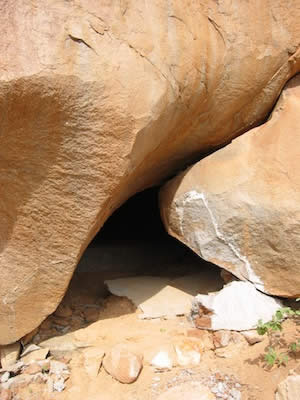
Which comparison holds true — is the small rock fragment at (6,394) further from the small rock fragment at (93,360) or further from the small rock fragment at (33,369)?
the small rock fragment at (93,360)

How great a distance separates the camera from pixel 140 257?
12.8ft

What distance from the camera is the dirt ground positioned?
1.91 meters

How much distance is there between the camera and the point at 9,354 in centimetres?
218

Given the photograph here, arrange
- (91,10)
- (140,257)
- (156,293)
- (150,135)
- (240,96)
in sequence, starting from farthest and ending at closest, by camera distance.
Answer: (140,257), (156,293), (240,96), (150,135), (91,10)

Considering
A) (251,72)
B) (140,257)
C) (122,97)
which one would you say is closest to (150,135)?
(122,97)

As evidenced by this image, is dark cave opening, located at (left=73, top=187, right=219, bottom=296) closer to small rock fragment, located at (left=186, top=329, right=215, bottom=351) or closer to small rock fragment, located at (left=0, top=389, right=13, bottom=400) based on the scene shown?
small rock fragment, located at (left=186, top=329, right=215, bottom=351)

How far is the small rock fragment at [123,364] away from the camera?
1.99 meters

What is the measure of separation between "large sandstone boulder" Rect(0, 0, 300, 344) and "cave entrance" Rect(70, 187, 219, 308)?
932 millimetres

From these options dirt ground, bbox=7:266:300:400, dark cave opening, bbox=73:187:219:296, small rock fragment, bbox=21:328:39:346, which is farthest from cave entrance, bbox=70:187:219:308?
small rock fragment, bbox=21:328:39:346

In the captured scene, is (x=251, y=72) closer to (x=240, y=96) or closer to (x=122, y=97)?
(x=240, y=96)

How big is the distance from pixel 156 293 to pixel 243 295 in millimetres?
644

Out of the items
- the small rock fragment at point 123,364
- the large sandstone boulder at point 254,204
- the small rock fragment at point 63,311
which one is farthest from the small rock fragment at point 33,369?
the large sandstone boulder at point 254,204

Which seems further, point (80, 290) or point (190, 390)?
point (80, 290)

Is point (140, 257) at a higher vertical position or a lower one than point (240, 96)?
lower
